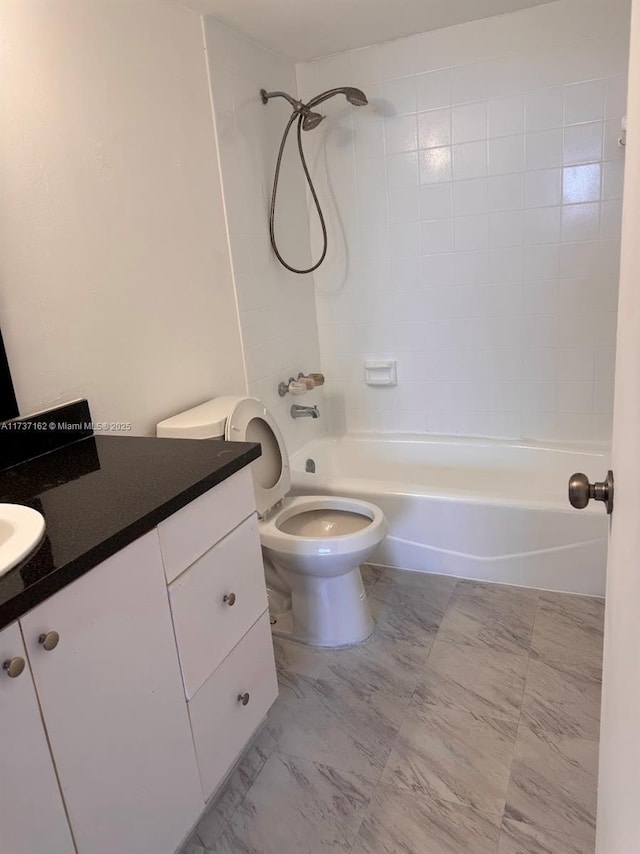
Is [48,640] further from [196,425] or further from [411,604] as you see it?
[411,604]

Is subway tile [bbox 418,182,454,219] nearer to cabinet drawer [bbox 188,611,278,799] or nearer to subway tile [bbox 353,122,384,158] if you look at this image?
subway tile [bbox 353,122,384,158]

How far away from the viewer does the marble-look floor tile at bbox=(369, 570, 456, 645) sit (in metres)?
2.08

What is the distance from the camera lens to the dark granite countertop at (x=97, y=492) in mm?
912

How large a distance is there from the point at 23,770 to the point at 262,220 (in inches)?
83.3

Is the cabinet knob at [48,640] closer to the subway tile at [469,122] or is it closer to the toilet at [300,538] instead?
the toilet at [300,538]

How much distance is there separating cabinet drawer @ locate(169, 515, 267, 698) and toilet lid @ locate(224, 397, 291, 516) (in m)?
0.51

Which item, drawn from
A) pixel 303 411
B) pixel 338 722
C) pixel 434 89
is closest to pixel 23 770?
pixel 338 722

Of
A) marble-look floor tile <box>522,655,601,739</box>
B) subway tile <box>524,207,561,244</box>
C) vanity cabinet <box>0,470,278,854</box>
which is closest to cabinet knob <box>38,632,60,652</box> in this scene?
vanity cabinet <box>0,470,278,854</box>

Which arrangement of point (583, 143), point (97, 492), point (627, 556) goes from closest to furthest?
1. point (627, 556)
2. point (97, 492)
3. point (583, 143)

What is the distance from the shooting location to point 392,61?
8.36 ft

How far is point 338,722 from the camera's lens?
1.70 m

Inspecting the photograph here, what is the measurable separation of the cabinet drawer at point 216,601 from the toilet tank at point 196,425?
0.45m

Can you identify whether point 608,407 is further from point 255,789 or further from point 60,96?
point 60,96

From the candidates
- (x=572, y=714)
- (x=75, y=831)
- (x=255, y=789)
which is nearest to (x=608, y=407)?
(x=572, y=714)
